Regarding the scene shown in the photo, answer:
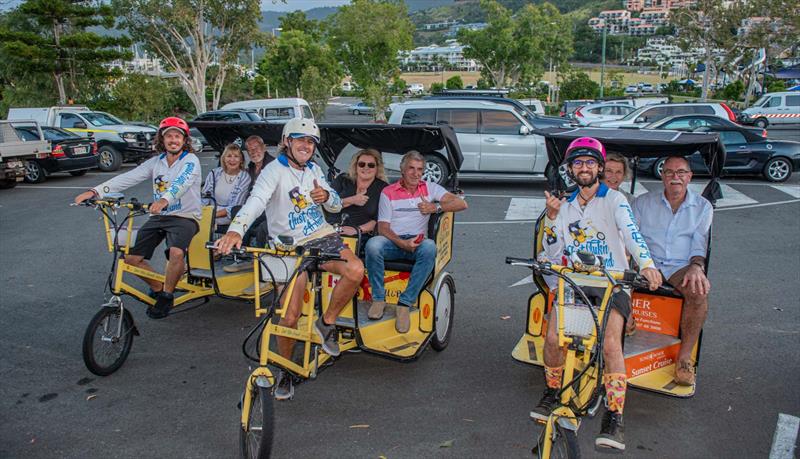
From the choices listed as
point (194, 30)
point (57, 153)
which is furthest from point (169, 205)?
point (194, 30)

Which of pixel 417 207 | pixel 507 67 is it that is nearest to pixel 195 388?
pixel 417 207

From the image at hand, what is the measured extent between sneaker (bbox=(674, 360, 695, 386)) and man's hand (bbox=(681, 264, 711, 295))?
541 mm

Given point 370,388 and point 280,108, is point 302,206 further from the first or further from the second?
point 280,108

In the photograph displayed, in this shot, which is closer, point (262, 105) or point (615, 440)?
point (615, 440)

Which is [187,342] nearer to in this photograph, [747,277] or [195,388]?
[195,388]

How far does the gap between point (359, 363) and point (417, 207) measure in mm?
1481

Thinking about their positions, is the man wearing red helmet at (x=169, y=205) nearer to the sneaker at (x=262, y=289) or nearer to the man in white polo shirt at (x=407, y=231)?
the sneaker at (x=262, y=289)

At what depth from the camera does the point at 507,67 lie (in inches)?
1731

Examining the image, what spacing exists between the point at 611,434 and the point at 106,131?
18.8m

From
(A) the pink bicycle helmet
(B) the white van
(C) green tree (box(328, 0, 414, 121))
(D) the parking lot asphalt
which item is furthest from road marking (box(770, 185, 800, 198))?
(C) green tree (box(328, 0, 414, 121))

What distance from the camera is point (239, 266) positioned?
6.62 metres

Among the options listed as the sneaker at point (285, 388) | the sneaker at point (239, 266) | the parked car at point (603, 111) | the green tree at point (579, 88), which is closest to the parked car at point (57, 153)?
the sneaker at point (239, 266)

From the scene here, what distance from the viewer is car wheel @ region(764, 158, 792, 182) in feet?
50.2

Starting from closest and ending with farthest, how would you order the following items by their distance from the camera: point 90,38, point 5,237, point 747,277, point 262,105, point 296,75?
1. point 747,277
2. point 5,237
3. point 262,105
4. point 90,38
5. point 296,75
